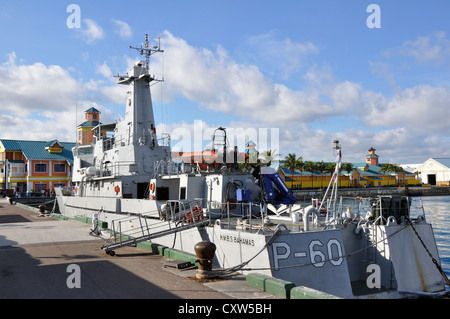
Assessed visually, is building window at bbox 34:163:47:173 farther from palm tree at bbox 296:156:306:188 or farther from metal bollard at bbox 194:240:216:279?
metal bollard at bbox 194:240:216:279

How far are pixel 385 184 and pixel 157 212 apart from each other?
87.6 meters

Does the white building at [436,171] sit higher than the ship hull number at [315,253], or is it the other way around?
the white building at [436,171]

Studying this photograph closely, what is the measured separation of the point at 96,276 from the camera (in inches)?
398

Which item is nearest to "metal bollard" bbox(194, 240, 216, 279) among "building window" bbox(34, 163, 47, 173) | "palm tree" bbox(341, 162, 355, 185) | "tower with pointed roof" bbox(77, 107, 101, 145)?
"building window" bbox(34, 163, 47, 173)

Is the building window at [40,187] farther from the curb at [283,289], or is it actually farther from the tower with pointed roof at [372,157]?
the tower with pointed roof at [372,157]

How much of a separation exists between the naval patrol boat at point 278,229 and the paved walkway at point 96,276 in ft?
3.06

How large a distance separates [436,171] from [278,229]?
97.9 metres

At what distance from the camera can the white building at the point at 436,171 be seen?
91250 millimetres

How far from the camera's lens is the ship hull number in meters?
10.3

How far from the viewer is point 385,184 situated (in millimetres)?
92562

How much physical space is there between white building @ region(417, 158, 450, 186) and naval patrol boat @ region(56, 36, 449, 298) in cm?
8977

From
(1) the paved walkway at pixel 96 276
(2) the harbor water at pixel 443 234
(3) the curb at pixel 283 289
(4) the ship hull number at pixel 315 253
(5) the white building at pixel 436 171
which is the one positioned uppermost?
(5) the white building at pixel 436 171

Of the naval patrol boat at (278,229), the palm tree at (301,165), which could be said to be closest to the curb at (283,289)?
the naval patrol boat at (278,229)
